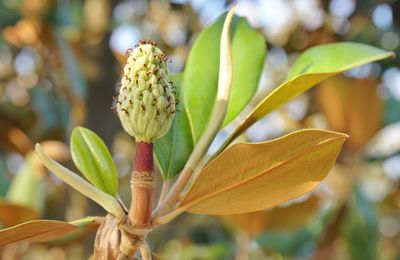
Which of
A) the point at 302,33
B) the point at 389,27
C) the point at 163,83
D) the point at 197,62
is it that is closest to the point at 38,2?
the point at 302,33

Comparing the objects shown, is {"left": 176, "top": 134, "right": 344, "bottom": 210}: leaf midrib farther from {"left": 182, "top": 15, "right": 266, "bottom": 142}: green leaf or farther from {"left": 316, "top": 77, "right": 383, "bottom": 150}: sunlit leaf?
{"left": 316, "top": 77, "right": 383, "bottom": 150}: sunlit leaf

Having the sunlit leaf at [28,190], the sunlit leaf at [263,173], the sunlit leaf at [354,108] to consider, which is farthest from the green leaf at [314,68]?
the sunlit leaf at [354,108]

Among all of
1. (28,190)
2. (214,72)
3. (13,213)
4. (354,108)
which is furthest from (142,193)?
(354,108)

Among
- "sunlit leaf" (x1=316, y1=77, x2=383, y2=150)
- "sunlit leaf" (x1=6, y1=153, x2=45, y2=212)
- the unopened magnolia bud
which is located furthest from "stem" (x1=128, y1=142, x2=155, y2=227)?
"sunlit leaf" (x1=316, y1=77, x2=383, y2=150)

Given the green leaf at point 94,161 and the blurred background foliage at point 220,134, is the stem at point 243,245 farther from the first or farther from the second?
the green leaf at point 94,161

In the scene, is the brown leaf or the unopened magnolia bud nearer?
the unopened magnolia bud

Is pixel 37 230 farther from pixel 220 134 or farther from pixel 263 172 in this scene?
pixel 220 134

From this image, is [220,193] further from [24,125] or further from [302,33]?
[302,33]
